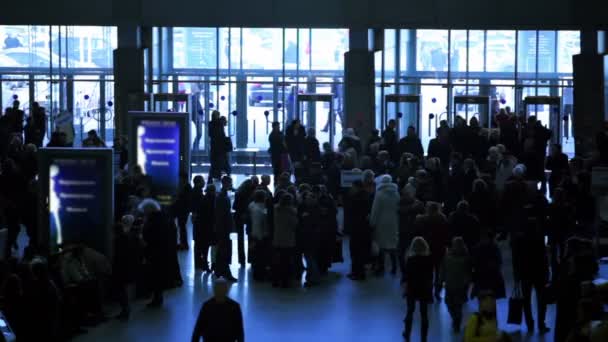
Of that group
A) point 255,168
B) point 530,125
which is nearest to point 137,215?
point 530,125

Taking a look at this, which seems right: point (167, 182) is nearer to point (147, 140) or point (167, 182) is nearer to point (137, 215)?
point (147, 140)

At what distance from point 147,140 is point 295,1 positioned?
37.0 feet

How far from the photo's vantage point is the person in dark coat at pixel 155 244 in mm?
16672

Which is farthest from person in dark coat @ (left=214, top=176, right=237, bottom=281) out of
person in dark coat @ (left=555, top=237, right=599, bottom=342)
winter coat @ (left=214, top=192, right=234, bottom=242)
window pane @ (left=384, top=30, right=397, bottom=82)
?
window pane @ (left=384, top=30, right=397, bottom=82)

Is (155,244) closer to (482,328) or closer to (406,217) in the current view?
(406,217)

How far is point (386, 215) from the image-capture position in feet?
60.5

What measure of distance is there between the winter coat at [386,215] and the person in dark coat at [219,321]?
7198mm

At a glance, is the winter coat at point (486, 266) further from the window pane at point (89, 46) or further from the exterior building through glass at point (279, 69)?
the window pane at point (89, 46)

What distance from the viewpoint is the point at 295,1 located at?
31.6m

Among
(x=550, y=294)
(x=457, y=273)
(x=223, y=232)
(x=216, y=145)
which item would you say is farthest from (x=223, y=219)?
(x=216, y=145)

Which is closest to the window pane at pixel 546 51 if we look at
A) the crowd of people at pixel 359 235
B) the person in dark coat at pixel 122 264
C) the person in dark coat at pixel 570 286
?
the crowd of people at pixel 359 235

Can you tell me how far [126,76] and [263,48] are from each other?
436 cm

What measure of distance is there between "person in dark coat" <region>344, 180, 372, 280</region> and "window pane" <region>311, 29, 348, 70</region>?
15.0 m

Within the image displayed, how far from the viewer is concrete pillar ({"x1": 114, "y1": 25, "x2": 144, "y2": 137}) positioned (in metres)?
30.9
